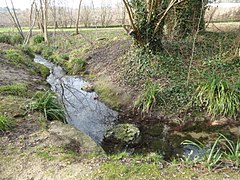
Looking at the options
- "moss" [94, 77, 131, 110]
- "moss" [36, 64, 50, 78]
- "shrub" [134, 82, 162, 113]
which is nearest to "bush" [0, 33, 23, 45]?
"moss" [36, 64, 50, 78]

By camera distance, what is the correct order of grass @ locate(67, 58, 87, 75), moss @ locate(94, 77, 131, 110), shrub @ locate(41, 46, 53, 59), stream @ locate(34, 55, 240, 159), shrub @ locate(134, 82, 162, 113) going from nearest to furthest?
stream @ locate(34, 55, 240, 159), shrub @ locate(134, 82, 162, 113), moss @ locate(94, 77, 131, 110), grass @ locate(67, 58, 87, 75), shrub @ locate(41, 46, 53, 59)

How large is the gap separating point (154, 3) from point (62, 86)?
4.54m

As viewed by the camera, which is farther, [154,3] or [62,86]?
[62,86]

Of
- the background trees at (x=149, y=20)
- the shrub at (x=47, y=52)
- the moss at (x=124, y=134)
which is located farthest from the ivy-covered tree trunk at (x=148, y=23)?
the shrub at (x=47, y=52)

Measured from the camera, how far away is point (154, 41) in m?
8.52

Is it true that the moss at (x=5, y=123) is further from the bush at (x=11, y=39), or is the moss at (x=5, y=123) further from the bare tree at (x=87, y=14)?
the bare tree at (x=87, y=14)

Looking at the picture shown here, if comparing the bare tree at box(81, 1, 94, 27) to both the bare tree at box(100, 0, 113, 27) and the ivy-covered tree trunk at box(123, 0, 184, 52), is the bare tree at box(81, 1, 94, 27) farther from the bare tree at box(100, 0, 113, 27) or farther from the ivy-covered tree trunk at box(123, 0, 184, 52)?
the ivy-covered tree trunk at box(123, 0, 184, 52)

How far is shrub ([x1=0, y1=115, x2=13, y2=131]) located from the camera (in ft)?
15.3

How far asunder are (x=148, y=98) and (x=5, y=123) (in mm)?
3659

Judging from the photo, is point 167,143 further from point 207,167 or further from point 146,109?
point 207,167

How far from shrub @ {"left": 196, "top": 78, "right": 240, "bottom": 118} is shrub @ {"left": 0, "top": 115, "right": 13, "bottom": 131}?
4.64 meters

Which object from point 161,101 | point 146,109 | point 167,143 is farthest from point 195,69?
point 167,143

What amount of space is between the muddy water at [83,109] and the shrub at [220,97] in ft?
8.21

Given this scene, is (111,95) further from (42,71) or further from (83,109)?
(42,71)
